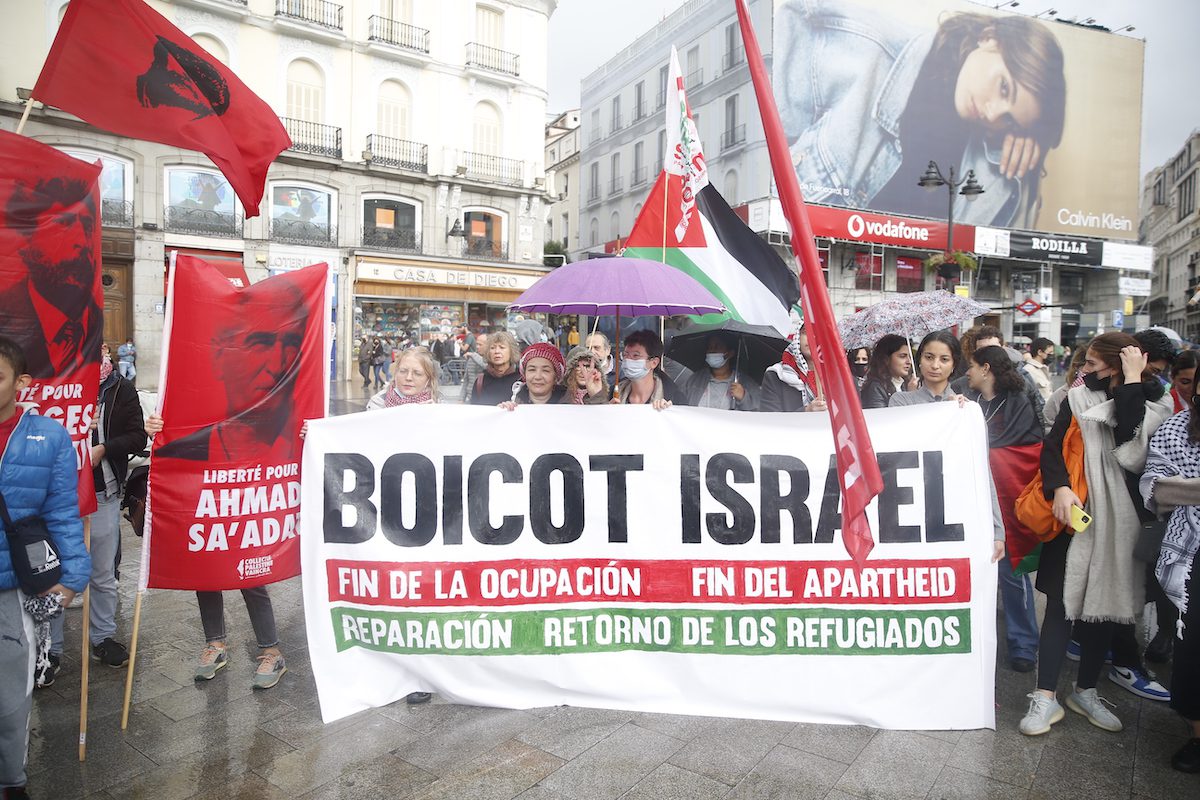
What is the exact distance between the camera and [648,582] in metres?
3.58

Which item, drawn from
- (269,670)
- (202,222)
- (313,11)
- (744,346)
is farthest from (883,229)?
(269,670)

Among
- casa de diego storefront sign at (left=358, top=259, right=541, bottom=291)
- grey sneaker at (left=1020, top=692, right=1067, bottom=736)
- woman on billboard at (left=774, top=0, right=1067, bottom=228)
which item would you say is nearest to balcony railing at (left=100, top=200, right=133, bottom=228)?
casa de diego storefront sign at (left=358, top=259, right=541, bottom=291)

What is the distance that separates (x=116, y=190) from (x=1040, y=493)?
2536 cm

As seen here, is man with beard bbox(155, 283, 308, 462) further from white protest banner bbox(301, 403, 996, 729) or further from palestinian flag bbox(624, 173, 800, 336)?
palestinian flag bbox(624, 173, 800, 336)

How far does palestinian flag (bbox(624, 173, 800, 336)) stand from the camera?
256 inches

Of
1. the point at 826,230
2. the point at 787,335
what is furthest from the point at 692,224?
the point at 826,230

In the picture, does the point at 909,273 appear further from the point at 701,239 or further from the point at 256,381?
the point at 256,381

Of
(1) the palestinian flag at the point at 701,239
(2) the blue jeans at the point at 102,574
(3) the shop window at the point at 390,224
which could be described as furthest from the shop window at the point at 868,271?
(2) the blue jeans at the point at 102,574

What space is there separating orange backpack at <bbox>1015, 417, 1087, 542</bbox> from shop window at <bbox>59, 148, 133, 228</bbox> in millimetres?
24656

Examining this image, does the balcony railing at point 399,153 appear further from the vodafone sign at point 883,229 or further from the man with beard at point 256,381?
the man with beard at point 256,381

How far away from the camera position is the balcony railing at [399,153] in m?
26.5

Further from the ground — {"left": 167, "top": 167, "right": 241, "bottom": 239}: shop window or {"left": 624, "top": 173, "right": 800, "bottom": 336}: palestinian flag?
{"left": 167, "top": 167, "right": 241, "bottom": 239}: shop window

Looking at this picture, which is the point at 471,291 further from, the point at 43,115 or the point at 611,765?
the point at 611,765

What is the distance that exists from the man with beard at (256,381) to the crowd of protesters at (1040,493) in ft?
0.90
